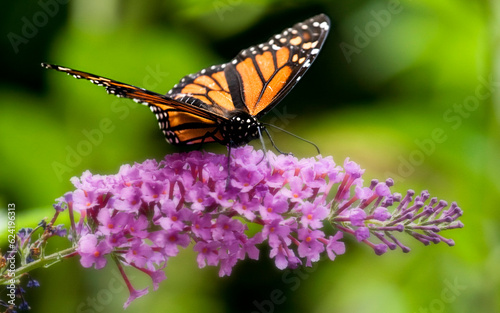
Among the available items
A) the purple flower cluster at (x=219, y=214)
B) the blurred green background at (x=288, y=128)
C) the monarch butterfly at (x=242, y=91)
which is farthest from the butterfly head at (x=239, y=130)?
the blurred green background at (x=288, y=128)

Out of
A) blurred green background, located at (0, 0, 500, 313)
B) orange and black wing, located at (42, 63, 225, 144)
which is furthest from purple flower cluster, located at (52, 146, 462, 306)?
blurred green background, located at (0, 0, 500, 313)

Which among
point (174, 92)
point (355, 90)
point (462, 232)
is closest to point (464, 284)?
point (462, 232)

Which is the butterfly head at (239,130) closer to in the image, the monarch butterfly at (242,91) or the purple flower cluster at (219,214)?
the monarch butterfly at (242,91)

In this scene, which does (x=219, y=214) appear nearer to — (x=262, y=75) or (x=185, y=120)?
(x=185, y=120)

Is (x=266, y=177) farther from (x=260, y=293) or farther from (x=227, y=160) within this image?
(x=260, y=293)

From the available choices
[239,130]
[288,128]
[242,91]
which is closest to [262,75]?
[242,91]

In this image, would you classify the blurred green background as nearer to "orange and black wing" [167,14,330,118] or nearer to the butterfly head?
"orange and black wing" [167,14,330,118]
